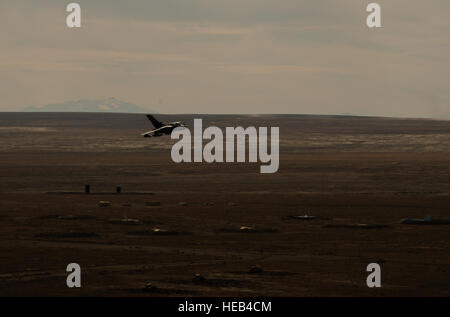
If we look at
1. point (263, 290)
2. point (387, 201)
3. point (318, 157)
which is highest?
point (318, 157)

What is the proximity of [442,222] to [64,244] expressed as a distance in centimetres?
3190

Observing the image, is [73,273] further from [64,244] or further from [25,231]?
[25,231]

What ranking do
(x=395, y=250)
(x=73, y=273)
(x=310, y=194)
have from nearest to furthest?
(x=73, y=273) < (x=395, y=250) < (x=310, y=194)

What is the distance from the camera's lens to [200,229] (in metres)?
71.2

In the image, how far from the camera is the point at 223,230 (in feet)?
231

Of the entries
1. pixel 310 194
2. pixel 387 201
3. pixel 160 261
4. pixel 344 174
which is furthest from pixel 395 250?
pixel 344 174

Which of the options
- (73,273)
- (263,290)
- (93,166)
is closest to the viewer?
(263,290)

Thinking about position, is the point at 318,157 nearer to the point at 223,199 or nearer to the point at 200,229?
the point at 223,199

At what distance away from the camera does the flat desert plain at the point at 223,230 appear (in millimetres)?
47188

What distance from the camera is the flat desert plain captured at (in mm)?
47188

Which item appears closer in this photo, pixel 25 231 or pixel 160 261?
pixel 160 261

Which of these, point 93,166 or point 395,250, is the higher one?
point 93,166

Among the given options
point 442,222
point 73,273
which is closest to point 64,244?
point 73,273

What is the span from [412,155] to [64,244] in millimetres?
120094
